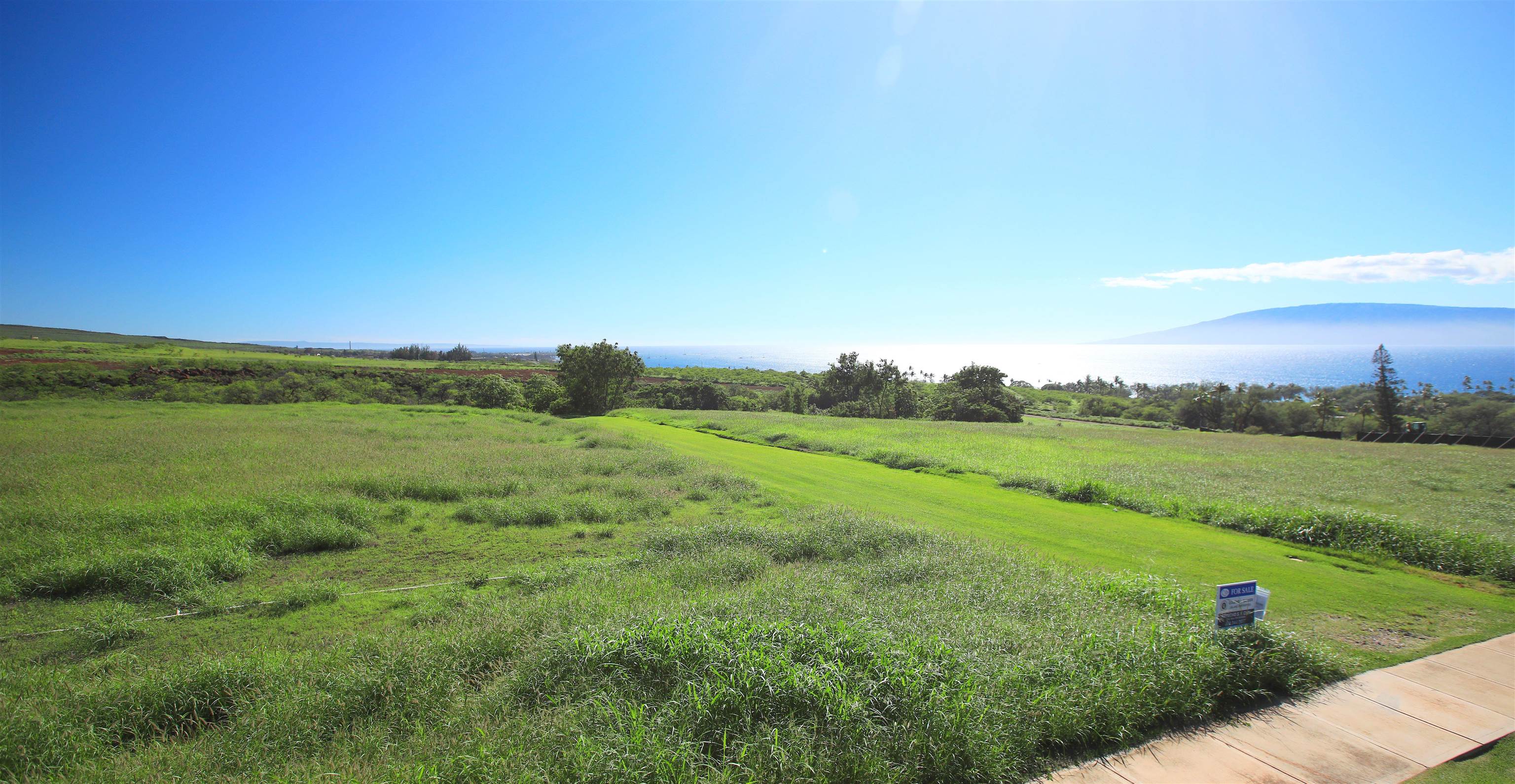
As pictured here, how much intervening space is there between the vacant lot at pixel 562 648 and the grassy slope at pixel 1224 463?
975 cm

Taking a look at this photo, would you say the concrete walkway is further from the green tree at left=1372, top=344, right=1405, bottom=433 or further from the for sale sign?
the green tree at left=1372, top=344, right=1405, bottom=433

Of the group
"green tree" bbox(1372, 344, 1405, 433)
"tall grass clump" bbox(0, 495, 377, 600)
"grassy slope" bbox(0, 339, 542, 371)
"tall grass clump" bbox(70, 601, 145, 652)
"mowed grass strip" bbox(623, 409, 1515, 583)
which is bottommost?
"tall grass clump" bbox(70, 601, 145, 652)

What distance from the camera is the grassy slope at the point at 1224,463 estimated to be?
1277 cm

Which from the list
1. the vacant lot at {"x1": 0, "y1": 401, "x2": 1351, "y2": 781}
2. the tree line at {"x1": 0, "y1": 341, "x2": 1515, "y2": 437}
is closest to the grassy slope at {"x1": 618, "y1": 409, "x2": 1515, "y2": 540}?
the vacant lot at {"x1": 0, "y1": 401, "x2": 1351, "y2": 781}

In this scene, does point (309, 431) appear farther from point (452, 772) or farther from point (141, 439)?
point (452, 772)

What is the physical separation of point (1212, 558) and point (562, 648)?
1094 centimetres

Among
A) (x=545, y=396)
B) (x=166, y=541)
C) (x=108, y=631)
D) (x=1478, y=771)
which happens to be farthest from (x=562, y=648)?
(x=545, y=396)

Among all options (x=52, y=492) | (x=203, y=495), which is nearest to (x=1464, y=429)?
(x=203, y=495)

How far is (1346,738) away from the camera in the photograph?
433 centimetres

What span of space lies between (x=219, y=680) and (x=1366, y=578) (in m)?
15.1

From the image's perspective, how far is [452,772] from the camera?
3318mm

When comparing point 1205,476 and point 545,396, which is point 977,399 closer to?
point 1205,476

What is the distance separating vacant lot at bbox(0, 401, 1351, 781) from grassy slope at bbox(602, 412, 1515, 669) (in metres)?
1.93

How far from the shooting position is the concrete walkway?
3.90 m
